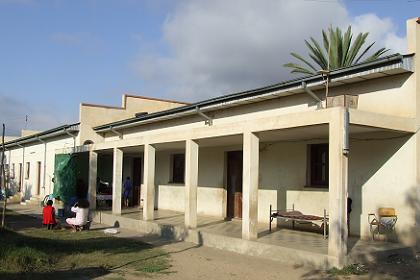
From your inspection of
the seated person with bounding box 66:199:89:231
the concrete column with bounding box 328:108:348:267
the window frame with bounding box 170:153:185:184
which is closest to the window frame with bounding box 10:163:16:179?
Result: the window frame with bounding box 170:153:185:184

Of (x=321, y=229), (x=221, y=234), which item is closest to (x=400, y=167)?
(x=321, y=229)

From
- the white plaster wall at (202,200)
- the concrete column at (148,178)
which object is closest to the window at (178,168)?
the white plaster wall at (202,200)

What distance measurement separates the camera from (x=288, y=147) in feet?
43.7

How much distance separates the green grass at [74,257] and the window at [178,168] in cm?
620

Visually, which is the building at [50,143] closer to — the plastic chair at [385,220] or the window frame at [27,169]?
the window frame at [27,169]

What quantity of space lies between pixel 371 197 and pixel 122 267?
18.3ft

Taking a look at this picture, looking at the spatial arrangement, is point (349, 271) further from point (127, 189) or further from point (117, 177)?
point (127, 189)

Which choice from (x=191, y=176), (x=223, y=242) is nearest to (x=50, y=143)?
(x=191, y=176)

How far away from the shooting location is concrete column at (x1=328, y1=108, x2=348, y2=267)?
28.1 feet

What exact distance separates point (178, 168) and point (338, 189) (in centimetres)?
1140

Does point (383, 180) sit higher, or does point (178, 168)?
point (178, 168)

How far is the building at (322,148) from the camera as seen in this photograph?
911 cm

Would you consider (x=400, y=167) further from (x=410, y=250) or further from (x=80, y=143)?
(x=80, y=143)

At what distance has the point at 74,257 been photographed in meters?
10.0
